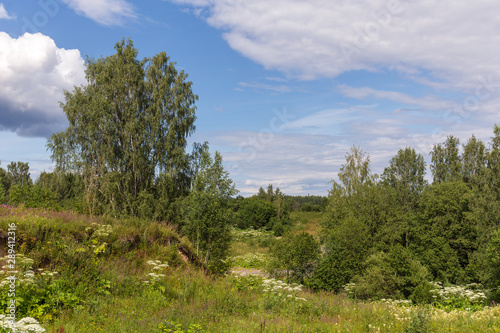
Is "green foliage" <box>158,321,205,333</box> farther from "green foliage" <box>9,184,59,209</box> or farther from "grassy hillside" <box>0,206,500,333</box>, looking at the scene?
"green foliage" <box>9,184,59,209</box>

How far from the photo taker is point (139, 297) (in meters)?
8.90

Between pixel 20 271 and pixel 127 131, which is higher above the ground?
pixel 127 131

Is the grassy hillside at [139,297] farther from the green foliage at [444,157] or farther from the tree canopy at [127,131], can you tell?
the green foliage at [444,157]

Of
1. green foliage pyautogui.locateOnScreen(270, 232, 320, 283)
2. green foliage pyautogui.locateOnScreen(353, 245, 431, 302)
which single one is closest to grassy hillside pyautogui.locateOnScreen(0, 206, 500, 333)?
green foliage pyautogui.locateOnScreen(353, 245, 431, 302)

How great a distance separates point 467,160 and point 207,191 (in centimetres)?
3939

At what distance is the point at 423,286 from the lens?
18719 mm

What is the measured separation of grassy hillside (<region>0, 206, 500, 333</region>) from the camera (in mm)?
7106

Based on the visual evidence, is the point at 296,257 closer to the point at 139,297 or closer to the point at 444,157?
the point at 139,297

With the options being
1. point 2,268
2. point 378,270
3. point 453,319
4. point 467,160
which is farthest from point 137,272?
point 467,160

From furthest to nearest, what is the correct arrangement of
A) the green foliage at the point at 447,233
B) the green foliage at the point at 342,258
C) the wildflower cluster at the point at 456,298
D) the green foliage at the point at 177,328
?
1. the green foliage at the point at 447,233
2. the green foliage at the point at 342,258
3. the wildflower cluster at the point at 456,298
4. the green foliage at the point at 177,328

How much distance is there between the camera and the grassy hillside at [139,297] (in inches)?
280

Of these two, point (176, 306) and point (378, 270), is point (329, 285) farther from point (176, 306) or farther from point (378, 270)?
point (176, 306)

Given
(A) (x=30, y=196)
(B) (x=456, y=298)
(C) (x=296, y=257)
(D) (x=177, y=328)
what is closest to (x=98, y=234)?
(D) (x=177, y=328)

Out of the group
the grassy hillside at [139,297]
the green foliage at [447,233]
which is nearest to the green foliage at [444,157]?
the green foliage at [447,233]
